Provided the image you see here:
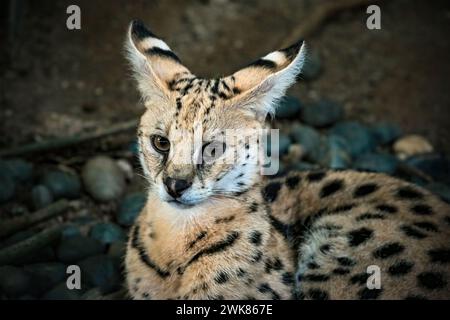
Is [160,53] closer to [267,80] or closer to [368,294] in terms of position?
[267,80]

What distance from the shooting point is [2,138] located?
6.24 metres

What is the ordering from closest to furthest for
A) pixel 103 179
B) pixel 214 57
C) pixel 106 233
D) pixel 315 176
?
pixel 315 176 < pixel 106 233 < pixel 103 179 < pixel 214 57

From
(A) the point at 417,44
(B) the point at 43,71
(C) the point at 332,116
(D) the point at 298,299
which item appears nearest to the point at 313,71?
(C) the point at 332,116

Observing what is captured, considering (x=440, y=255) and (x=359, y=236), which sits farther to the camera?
(x=359, y=236)

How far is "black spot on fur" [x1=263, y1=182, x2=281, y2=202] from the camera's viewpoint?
462cm

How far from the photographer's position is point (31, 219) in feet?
16.9

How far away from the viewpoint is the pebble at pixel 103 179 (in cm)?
579

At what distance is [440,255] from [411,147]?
297 cm

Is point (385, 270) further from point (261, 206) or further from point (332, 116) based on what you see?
point (332, 116)

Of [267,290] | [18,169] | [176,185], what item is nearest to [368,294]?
[267,290]

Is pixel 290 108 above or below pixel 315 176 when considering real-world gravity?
above

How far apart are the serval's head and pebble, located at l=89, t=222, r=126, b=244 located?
1.47m

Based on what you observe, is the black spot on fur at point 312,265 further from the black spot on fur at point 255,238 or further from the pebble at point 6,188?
the pebble at point 6,188
